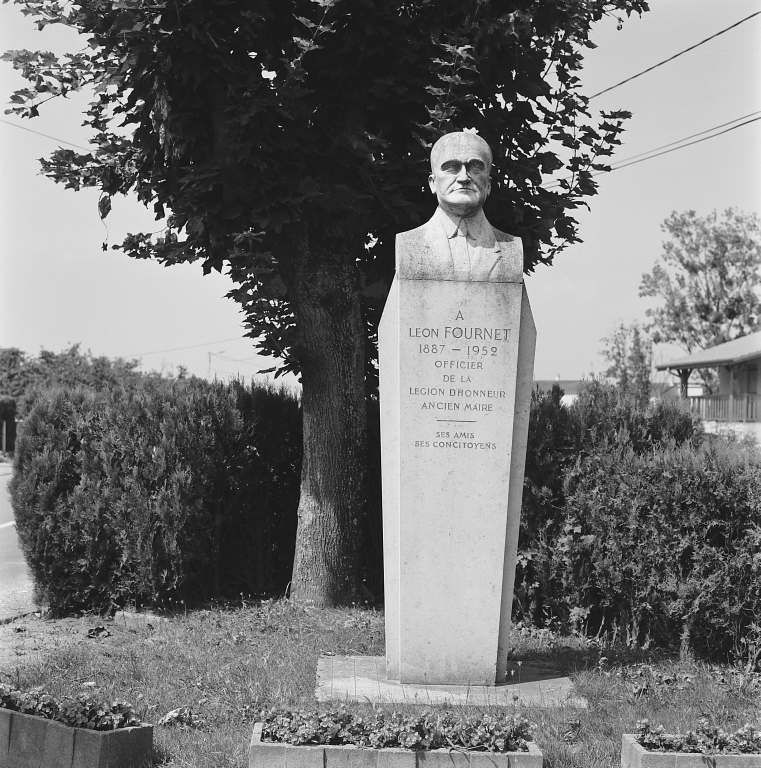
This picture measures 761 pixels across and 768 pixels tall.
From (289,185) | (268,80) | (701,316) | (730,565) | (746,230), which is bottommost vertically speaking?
(730,565)

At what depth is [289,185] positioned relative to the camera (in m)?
7.89

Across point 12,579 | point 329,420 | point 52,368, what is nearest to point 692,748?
point 329,420

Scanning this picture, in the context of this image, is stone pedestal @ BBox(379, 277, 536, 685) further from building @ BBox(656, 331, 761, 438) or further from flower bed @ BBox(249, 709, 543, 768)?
building @ BBox(656, 331, 761, 438)

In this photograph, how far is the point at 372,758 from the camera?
4.31 m

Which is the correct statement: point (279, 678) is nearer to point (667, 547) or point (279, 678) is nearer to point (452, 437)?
point (452, 437)

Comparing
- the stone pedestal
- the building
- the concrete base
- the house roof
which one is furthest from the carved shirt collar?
the house roof

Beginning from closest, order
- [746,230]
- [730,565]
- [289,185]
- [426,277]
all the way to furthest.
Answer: [426,277] < [730,565] < [289,185] < [746,230]

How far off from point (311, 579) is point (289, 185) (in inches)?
139

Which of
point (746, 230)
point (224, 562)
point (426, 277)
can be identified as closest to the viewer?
point (426, 277)

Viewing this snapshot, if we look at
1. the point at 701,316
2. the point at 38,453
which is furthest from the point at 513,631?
the point at 701,316

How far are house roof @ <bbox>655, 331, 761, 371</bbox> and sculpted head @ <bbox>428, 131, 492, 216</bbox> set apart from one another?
34.3 metres

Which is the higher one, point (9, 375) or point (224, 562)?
point (9, 375)

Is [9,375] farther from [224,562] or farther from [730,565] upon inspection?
[730,565]

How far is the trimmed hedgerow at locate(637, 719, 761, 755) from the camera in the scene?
4.40m
